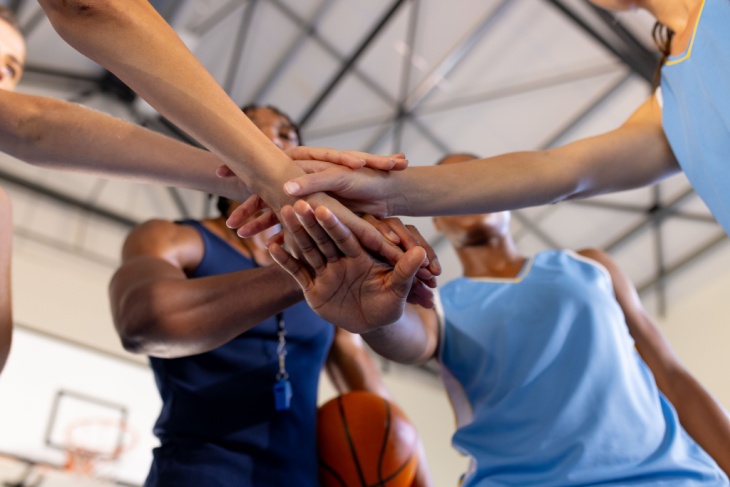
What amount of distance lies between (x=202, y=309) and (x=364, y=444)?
2.15 feet

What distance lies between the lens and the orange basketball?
211cm

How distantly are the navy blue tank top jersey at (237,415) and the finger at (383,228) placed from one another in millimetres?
583

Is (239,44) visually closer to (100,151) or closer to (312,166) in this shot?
(100,151)

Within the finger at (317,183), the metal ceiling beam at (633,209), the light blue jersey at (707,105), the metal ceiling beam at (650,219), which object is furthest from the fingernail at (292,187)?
the metal ceiling beam at (650,219)

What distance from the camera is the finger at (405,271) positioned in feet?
4.79

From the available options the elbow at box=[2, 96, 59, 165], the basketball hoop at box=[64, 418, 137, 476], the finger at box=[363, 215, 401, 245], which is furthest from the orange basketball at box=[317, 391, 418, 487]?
the basketball hoop at box=[64, 418, 137, 476]

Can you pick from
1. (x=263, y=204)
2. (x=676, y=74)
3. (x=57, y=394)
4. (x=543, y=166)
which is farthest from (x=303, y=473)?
(x=57, y=394)

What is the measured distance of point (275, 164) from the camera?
1.59 metres

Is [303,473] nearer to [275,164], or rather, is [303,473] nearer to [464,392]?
[464,392]

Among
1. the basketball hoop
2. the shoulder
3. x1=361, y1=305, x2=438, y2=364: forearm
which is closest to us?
x1=361, y1=305, x2=438, y2=364: forearm

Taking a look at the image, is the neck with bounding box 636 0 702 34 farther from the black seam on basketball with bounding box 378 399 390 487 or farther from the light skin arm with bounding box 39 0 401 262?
the black seam on basketball with bounding box 378 399 390 487

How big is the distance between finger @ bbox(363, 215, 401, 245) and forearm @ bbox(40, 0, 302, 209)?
202 millimetres

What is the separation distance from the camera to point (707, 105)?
5.34 feet

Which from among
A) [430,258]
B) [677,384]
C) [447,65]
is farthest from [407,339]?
[447,65]
